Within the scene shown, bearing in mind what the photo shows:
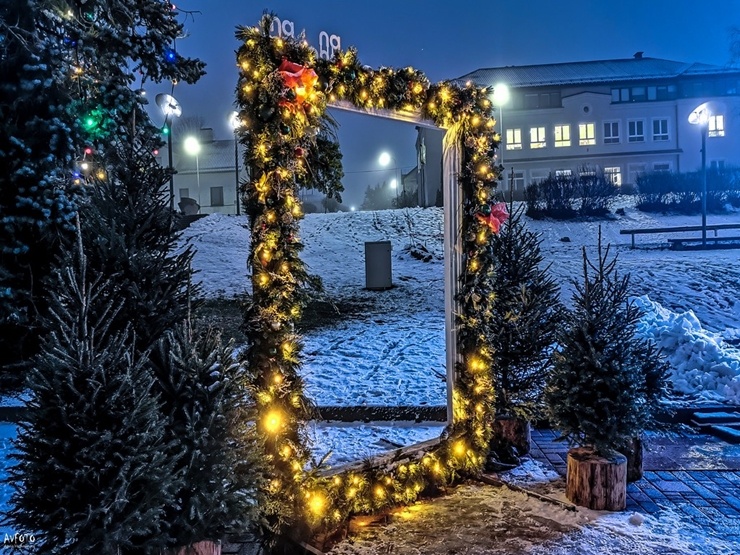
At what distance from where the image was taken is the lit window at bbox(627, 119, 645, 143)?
36.5 m

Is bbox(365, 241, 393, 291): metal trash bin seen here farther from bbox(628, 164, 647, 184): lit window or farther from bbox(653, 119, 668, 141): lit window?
bbox(653, 119, 668, 141): lit window

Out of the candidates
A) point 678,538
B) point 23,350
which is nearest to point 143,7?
point 23,350

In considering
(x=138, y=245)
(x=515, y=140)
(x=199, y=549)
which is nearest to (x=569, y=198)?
(x=515, y=140)

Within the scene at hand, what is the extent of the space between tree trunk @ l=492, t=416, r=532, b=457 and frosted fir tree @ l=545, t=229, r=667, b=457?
1.03 meters

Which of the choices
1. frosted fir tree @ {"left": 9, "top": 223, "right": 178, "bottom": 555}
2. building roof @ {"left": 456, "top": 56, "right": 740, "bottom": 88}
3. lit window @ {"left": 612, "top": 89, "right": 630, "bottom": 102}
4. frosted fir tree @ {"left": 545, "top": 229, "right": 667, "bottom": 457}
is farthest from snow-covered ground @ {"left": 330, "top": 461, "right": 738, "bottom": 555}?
lit window @ {"left": 612, "top": 89, "right": 630, "bottom": 102}

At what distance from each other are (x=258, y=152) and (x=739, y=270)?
16162mm

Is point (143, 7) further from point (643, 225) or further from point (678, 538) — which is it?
point (643, 225)

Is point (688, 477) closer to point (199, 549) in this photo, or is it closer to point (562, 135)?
point (199, 549)

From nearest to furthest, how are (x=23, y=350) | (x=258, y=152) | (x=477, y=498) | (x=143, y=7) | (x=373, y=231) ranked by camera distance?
(x=258, y=152), (x=477, y=498), (x=23, y=350), (x=143, y=7), (x=373, y=231)

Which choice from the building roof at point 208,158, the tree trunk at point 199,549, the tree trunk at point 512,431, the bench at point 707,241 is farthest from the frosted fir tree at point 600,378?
the building roof at point 208,158

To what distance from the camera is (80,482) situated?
2660mm

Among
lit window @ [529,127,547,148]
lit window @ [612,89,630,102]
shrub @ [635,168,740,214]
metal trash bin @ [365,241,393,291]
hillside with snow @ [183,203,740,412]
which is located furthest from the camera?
lit window @ [612,89,630,102]

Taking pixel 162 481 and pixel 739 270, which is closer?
pixel 162 481

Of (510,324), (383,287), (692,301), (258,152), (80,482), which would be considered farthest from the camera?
(383,287)
